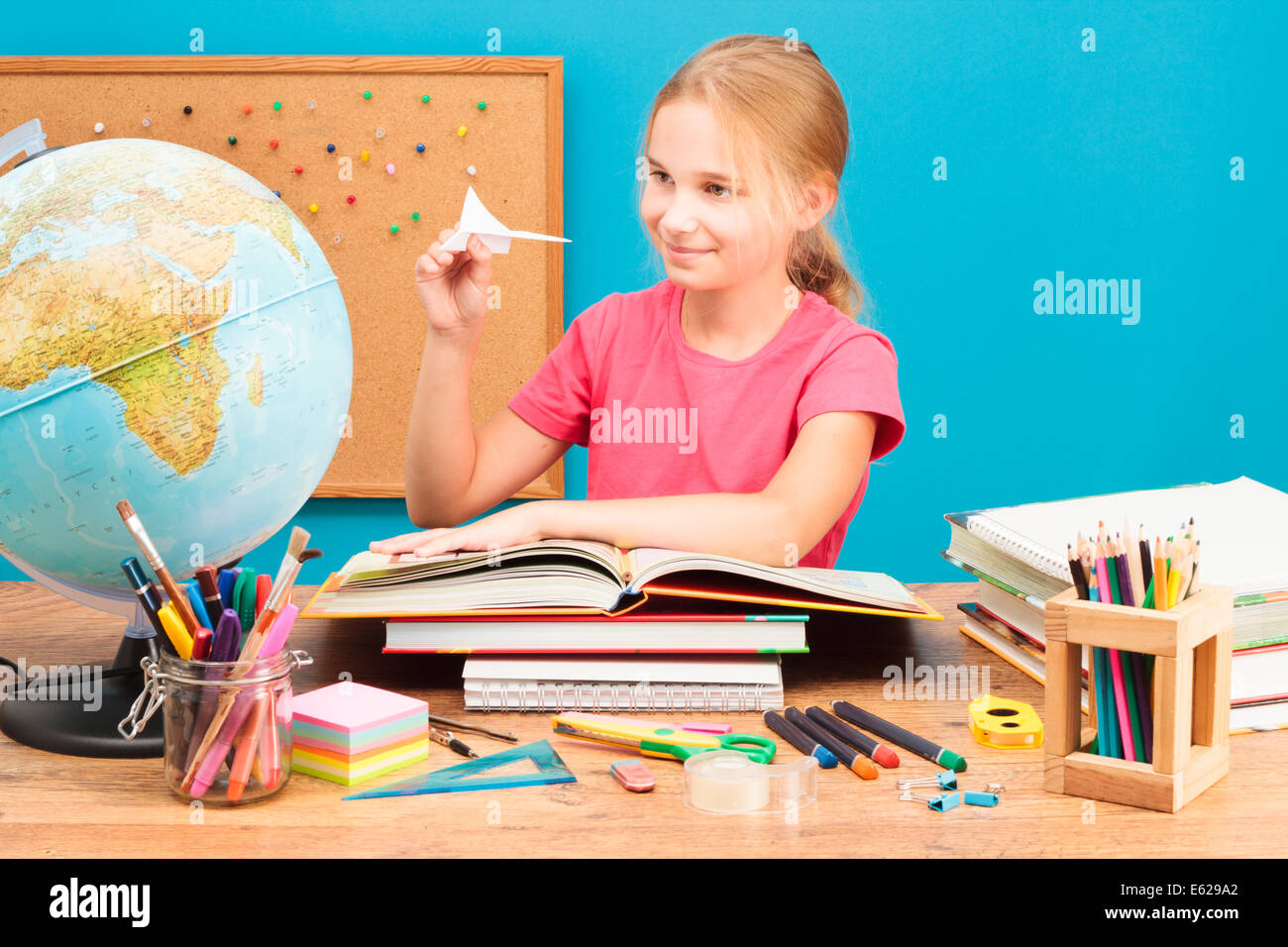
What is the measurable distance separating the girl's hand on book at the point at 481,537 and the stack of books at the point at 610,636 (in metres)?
0.09

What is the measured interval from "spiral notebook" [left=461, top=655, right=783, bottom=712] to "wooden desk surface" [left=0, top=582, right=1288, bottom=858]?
0.02 m

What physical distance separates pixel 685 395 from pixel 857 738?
2.30 ft

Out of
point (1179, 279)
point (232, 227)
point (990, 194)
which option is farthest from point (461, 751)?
point (1179, 279)

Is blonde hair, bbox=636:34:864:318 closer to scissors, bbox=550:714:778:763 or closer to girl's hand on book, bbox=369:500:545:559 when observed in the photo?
girl's hand on book, bbox=369:500:545:559

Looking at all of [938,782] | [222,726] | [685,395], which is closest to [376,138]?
[685,395]

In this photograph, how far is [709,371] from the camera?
4.72 ft

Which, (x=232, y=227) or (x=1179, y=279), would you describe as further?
(x=1179, y=279)

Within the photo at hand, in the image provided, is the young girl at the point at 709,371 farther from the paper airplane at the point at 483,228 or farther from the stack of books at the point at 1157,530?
the stack of books at the point at 1157,530

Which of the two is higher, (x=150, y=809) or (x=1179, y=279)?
(x=1179, y=279)

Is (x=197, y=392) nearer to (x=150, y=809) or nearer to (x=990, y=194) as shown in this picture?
(x=150, y=809)

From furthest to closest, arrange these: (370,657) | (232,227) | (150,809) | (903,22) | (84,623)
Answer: (903,22) < (84,623) < (370,657) < (232,227) < (150,809)

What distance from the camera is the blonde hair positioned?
1289mm

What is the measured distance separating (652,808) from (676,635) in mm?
186

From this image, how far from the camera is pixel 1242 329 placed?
8.80 ft
